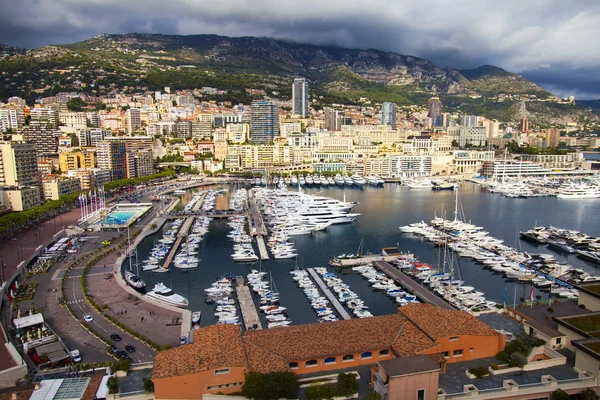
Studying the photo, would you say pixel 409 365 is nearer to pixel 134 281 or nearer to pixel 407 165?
pixel 134 281

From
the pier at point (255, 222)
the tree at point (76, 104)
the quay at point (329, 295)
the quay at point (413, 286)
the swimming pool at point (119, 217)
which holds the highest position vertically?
the tree at point (76, 104)

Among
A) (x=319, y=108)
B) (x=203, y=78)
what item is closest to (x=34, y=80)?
(x=203, y=78)

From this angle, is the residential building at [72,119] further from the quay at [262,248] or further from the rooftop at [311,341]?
the rooftop at [311,341]

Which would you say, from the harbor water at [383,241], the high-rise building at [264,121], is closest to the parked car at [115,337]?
the harbor water at [383,241]

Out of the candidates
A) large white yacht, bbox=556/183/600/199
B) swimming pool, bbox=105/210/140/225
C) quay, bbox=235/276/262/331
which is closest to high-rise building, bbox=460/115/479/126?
large white yacht, bbox=556/183/600/199

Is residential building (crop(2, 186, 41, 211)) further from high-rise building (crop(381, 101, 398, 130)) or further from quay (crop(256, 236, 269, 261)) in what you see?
high-rise building (crop(381, 101, 398, 130))
